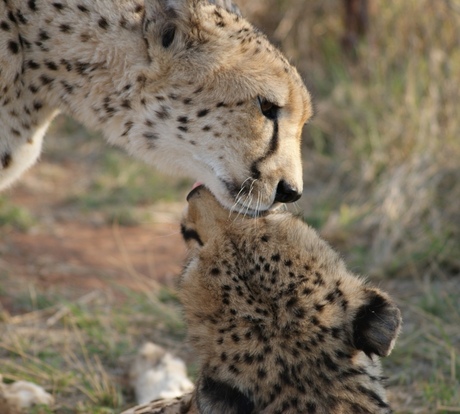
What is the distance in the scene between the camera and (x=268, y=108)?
2895 millimetres

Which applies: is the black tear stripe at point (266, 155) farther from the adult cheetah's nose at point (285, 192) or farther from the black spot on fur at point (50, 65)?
the black spot on fur at point (50, 65)

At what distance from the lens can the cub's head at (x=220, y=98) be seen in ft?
9.31

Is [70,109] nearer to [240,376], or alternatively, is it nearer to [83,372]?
[83,372]

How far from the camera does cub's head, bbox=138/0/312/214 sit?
284 centimetres

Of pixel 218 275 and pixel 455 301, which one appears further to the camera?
pixel 455 301

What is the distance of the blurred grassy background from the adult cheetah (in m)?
0.61

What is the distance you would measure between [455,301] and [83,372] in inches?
74.6

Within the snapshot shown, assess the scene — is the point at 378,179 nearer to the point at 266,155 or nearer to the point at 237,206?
the point at 266,155

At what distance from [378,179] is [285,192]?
2521 millimetres

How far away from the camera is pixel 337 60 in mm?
6648

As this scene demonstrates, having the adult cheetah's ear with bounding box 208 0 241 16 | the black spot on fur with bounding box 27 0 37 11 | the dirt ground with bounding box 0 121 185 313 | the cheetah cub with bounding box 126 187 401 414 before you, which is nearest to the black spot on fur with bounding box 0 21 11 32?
the black spot on fur with bounding box 27 0 37 11

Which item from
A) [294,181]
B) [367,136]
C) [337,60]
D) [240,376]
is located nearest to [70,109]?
[294,181]

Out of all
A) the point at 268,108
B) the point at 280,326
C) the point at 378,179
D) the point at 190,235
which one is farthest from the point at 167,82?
the point at 378,179

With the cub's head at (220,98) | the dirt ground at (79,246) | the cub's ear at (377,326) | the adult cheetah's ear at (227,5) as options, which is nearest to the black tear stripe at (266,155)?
the cub's head at (220,98)
